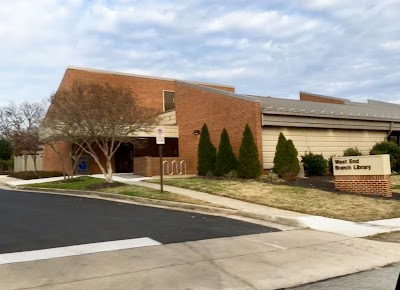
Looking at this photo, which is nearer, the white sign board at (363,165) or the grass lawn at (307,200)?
the grass lawn at (307,200)

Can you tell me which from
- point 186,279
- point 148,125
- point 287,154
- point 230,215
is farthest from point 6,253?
point 287,154

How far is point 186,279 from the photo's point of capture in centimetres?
652

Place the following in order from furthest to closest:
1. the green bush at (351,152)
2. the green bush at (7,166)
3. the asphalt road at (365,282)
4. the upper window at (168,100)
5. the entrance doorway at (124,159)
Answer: the green bush at (7,166)
the upper window at (168,100)
the entrance doorway at (124,159)
the green bush at (351,152)
the asphalt road at (365,282)

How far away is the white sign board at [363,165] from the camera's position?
16.2m

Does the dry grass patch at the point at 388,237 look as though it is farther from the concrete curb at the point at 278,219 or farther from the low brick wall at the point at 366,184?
the low brick wall at the point at 366,184

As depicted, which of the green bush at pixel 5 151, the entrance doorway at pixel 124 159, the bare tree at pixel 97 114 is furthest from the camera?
the green bush at pixel 5 151

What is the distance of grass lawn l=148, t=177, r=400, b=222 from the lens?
13055 mm

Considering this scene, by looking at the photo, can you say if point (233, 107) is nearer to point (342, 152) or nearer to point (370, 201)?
point (342, 152)

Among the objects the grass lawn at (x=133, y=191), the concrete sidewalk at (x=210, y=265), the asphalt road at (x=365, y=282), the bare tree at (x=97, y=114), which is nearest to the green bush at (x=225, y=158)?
the bare tree at (x=97, y=114)

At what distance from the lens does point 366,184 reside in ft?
55.2

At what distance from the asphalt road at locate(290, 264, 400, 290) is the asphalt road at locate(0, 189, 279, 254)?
3.36m

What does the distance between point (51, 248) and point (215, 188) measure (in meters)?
9.79

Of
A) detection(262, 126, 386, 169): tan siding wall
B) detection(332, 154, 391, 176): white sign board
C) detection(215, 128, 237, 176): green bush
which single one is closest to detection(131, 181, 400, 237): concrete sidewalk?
detection(332, 154, 391, 176): white sign board

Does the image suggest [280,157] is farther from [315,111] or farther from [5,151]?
[5,151]
